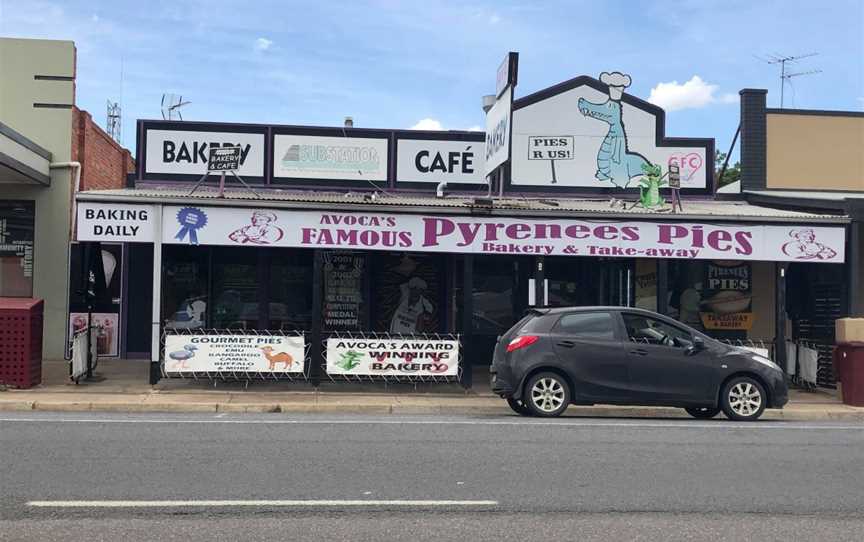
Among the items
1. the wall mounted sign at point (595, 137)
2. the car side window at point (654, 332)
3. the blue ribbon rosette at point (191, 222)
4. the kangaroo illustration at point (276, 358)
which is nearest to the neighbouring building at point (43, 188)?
the blue ribbon rosette at point (191, 222)

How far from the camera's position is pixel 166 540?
17.2 ft

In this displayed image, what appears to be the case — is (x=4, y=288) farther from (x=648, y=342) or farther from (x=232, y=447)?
(x=648, y=342)

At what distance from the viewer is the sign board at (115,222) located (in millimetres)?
12953

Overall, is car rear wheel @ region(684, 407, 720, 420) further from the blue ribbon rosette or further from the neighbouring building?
the neighbouring building

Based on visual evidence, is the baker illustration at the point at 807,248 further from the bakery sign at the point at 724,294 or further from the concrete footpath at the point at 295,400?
the bakery sign at the point at 724,294

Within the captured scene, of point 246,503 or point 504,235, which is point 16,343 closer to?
point 504,235

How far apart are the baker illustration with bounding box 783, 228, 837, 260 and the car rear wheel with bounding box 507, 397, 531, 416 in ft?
19.5

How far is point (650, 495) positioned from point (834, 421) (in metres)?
6.80

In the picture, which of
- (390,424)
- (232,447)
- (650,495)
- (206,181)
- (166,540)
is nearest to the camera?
(166,540)

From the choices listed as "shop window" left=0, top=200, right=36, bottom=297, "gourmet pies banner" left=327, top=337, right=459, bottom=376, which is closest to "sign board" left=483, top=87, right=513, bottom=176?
"gourmet pies banner" left=327, top=337, right=459, bottom=376

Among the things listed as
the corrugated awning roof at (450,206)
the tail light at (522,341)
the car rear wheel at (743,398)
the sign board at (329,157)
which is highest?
the sign board at (329,157)

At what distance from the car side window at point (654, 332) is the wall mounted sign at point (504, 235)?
2547 millimetres

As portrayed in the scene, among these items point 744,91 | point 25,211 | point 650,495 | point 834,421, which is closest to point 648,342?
point 834,421

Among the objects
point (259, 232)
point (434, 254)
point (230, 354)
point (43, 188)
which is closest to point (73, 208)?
point (43, 188)
